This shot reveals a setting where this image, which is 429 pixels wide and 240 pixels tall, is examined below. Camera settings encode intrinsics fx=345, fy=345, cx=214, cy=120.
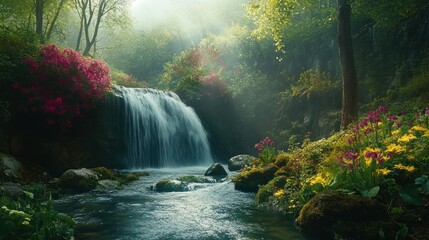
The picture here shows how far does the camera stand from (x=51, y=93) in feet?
44.5

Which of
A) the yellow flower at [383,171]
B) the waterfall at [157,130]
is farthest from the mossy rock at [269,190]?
the waterfall at [157,130]

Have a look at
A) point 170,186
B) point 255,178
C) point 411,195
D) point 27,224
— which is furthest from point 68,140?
point 411,195

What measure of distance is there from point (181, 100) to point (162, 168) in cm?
602

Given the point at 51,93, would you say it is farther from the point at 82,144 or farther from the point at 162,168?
the point at 162,168

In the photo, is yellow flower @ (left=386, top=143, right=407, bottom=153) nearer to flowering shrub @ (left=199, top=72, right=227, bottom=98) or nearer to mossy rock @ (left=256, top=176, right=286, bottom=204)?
mossy rock @ (left=256, top=176, right=286, bottom=204)

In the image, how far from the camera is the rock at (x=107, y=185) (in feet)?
35.9

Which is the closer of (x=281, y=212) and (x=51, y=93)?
(x=281, y=212)

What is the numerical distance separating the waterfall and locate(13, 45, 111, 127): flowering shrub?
2.08m

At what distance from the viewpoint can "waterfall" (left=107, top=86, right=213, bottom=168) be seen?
17.2 m

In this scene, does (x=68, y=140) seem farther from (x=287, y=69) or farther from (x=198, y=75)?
(x=287, y=69)

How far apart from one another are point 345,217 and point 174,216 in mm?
3582

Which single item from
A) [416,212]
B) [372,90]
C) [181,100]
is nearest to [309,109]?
[372,90]

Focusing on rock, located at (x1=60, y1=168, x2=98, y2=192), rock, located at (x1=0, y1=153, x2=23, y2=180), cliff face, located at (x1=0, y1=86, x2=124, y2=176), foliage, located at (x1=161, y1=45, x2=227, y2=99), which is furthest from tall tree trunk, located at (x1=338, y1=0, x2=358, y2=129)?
foliage, located at (x1=161, y1=45, x2=227, y2=99)

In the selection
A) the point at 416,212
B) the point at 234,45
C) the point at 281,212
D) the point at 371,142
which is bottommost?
the point at 281,212
